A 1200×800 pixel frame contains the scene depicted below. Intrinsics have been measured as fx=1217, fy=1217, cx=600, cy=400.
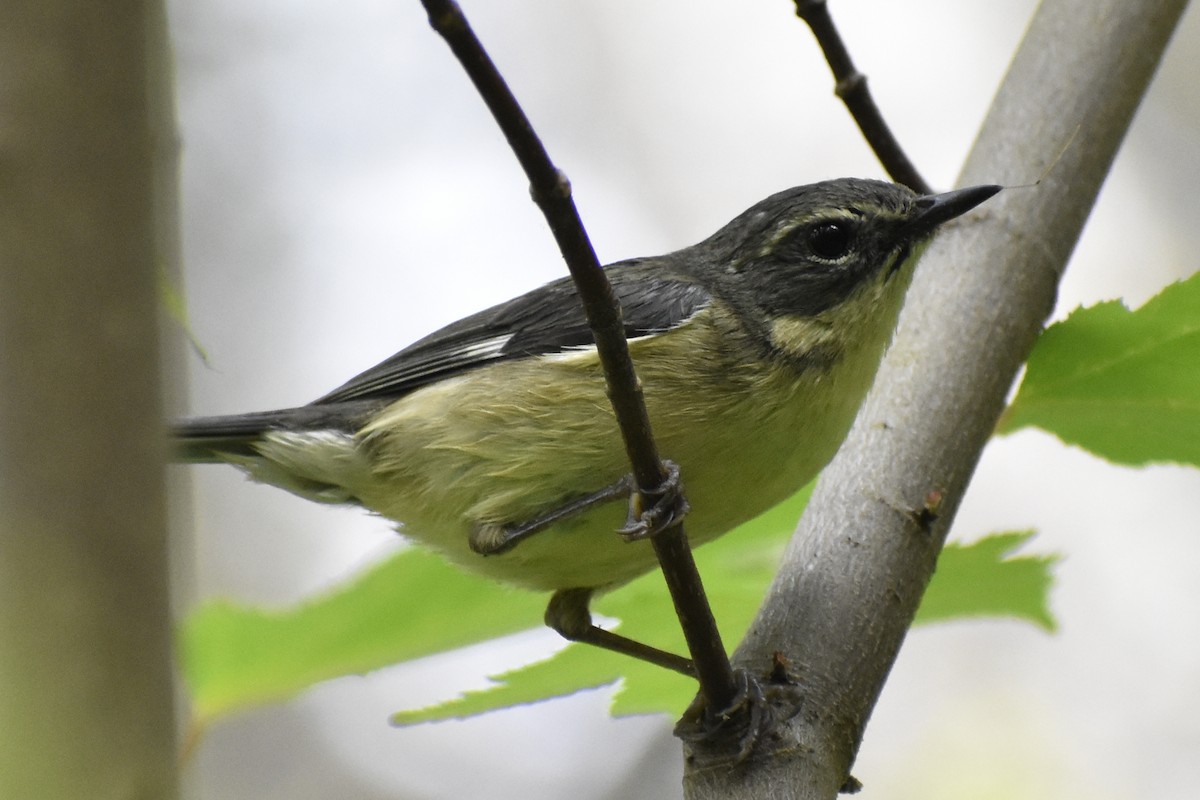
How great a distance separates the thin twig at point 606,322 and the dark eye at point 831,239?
1417 millimetres

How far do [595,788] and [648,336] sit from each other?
7.50 meters

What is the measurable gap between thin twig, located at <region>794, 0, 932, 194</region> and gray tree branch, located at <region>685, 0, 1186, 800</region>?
1.03 feet

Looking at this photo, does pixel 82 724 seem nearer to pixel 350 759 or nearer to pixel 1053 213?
pixel 1053 213

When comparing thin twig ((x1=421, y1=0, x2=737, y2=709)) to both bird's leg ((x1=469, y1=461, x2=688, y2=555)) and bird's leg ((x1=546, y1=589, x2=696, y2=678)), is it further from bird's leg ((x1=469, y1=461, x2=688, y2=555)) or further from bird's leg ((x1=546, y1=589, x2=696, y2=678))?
bird's leg ((x1=546, y1=589, x2=696, y2=678))

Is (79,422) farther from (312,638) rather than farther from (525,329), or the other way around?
(525,329)

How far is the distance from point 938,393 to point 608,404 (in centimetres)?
84

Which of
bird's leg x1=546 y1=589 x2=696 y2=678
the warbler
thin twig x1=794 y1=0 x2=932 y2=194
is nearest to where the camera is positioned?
bird's leg x1=546 y1=589 x2=696 y2=678

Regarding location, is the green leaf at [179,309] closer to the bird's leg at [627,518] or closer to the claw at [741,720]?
the bird's leg at [627,518]

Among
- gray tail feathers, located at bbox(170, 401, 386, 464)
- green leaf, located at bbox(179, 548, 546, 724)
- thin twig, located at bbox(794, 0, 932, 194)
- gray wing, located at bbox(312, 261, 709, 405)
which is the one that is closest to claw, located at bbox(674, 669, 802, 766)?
green leaf, located at bbox(179, 548, 546, 724)

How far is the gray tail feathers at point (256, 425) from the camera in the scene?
376cm

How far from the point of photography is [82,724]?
3.30 feet

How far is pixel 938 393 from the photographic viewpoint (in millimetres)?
3107

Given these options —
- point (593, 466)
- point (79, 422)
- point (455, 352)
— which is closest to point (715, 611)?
point (593, 466)

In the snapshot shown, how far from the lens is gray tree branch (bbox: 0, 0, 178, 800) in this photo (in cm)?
100
